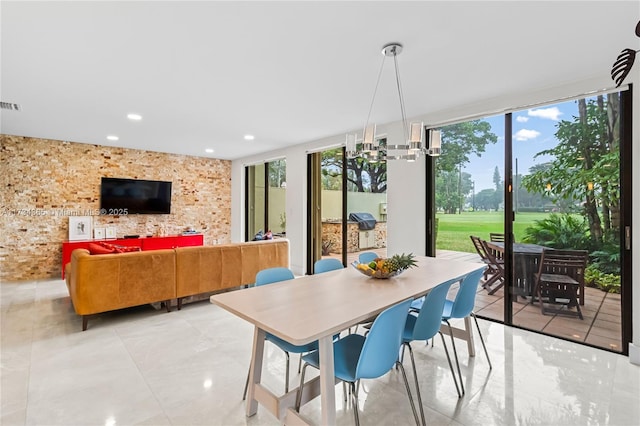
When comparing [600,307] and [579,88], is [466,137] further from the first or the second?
[600,307]

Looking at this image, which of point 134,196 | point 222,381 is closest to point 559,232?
point 222,381

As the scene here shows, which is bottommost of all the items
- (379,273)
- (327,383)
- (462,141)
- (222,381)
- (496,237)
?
(222,381)

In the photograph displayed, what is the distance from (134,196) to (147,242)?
3.32 ft

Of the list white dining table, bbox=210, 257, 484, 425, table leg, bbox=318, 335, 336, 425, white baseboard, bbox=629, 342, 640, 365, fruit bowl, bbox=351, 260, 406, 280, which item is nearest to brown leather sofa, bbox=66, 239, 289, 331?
white dining table, bbox=210, 257, 484, 425

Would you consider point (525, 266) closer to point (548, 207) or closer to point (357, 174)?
point (548, 207)

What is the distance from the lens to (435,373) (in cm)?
241

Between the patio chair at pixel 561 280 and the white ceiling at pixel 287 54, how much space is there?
1.72 meters

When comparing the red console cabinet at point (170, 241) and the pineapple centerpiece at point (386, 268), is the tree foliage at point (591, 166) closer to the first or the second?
the pineapple centerpiece at point (386, 268)

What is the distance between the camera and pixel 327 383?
1517 millimetres

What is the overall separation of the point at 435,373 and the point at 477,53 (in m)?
2.56

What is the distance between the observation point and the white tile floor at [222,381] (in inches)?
75.0

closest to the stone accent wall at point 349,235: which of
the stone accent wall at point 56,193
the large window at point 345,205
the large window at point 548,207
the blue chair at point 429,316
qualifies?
the large window at point 345,205

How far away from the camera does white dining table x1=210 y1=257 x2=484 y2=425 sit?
147cm

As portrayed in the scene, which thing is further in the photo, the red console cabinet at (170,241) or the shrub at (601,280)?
the red console cabinet at (170,241)
